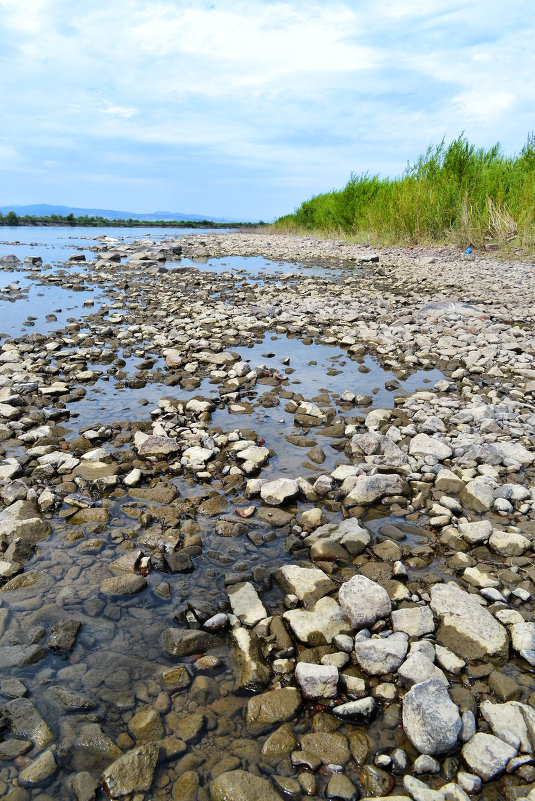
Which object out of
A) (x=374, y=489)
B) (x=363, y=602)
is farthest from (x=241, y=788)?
(x=374, y=489)

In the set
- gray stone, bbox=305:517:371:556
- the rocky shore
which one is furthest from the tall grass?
gray stone, bbox=305:517:371:556

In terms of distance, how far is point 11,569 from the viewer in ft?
8.89

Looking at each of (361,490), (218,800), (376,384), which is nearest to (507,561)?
(361,490)

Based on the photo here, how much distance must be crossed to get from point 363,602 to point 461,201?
801 inches

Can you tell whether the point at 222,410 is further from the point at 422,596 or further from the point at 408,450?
the point at 422,596

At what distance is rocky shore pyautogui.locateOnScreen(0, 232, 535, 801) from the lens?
177cm

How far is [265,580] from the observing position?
8.92ft

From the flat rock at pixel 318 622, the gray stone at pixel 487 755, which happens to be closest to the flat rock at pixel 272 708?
the flat rock at pixel 318 622

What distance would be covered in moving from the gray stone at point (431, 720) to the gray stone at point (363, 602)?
1.57 ft

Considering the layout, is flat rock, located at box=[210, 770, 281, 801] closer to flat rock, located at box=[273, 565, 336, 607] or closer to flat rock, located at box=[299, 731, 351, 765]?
flat rock, located at box=[299, 731, 351, 765]

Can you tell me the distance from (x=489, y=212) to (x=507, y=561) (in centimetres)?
1847

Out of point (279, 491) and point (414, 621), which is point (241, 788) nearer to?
point (414, 621)

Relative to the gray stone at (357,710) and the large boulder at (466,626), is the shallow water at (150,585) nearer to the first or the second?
the gray stone at (357,710)

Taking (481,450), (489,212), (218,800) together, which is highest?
(489,212)
